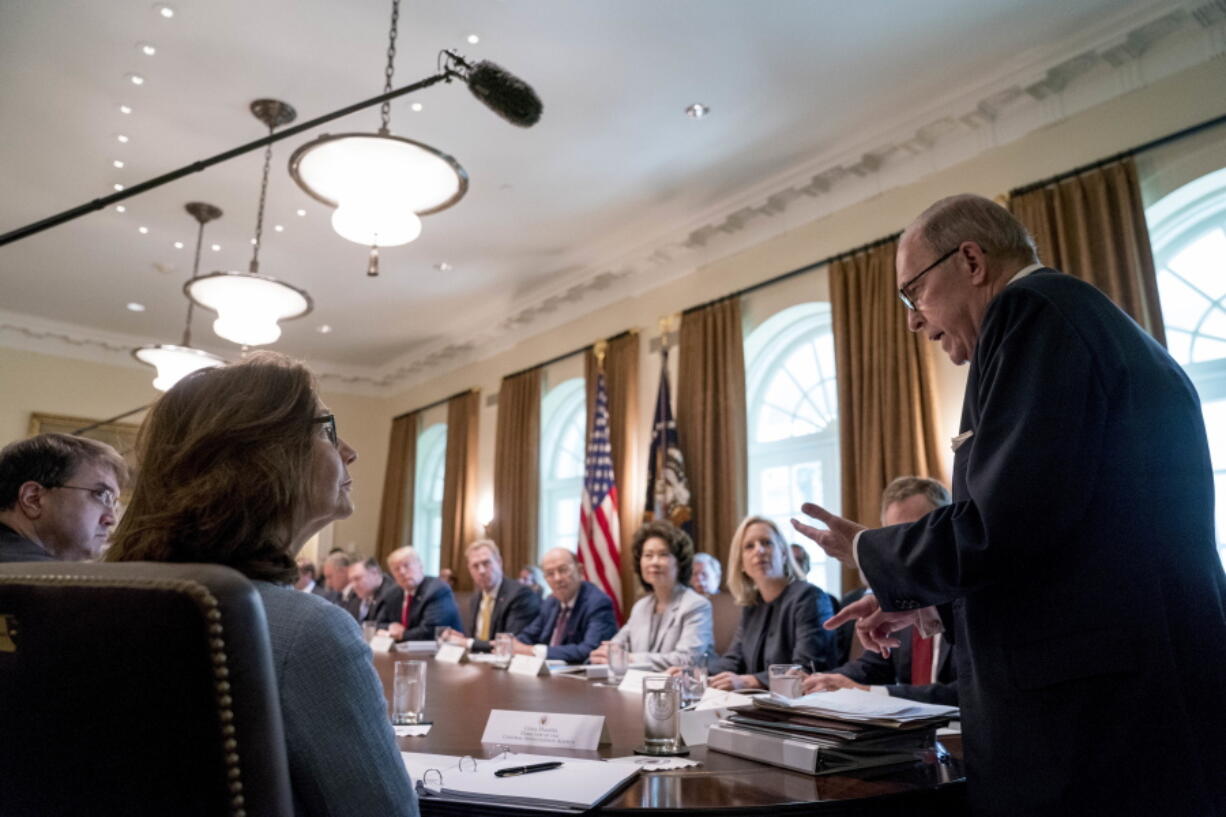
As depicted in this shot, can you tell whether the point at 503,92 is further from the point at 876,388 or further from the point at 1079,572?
the point at 876,388

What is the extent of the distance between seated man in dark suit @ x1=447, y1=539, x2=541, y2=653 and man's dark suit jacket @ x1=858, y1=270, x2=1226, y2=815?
4.23 m

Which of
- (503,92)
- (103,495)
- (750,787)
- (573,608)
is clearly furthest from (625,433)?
(750,787)

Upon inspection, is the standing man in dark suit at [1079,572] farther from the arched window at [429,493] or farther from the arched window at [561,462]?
the arched window at [429,493]

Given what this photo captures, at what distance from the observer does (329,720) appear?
0.83 metres

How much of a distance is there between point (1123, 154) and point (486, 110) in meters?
3.51

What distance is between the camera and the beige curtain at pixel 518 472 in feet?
26.5

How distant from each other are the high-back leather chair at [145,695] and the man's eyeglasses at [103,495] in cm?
180

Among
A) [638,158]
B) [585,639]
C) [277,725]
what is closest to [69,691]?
[277,725]

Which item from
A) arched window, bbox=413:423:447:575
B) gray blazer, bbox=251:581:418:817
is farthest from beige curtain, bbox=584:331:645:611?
gray blazer, bbox=251:581:418:817

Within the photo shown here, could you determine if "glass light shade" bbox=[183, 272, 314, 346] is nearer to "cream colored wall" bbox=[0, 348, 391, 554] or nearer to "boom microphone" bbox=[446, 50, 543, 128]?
"boom microphone" bbox=[446, 50, 543, 128]

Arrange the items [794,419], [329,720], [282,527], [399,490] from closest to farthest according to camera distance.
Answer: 1. [329,720]
2. [282,527]
3. [794,419]
4. [399,490]

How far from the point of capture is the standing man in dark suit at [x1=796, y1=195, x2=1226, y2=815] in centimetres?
110

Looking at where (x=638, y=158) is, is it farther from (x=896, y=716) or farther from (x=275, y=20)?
(x=896, y=716)

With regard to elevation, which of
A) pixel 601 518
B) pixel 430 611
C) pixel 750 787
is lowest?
pixel 750 787
